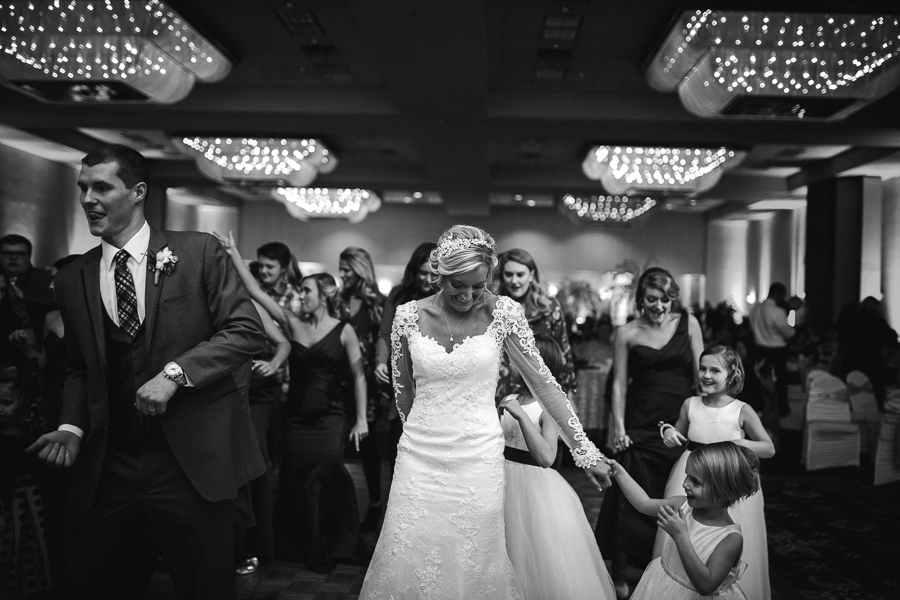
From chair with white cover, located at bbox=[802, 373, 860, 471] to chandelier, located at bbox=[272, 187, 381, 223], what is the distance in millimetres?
9353

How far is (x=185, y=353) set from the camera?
2141 millimetres

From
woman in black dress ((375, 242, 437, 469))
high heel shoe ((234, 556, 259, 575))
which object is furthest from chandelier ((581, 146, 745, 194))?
high heel shoe ((234, 556, 259, 575))

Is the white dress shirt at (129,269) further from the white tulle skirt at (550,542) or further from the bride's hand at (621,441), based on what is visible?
the bride's hand at (621,441)

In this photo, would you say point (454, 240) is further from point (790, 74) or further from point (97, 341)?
point (790, 74)

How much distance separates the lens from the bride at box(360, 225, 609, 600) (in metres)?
2.45

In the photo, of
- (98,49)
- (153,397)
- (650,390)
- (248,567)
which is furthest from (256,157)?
(153,397)

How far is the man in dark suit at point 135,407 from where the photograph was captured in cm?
217

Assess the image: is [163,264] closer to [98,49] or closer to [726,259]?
[98,49]

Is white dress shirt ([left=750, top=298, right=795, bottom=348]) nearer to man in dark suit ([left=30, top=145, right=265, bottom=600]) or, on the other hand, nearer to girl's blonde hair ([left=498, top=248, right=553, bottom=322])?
girl's blonde hair ([left=498, top=248, right=553, bottom=322])

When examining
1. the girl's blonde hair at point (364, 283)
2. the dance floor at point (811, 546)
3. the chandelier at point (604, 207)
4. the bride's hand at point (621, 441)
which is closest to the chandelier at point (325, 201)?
the chandelier at point (604, 207)

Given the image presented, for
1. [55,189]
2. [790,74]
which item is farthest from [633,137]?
[55,189]

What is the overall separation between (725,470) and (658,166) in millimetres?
8178

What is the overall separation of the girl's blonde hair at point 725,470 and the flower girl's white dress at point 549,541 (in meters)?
0.63

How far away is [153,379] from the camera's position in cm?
204
